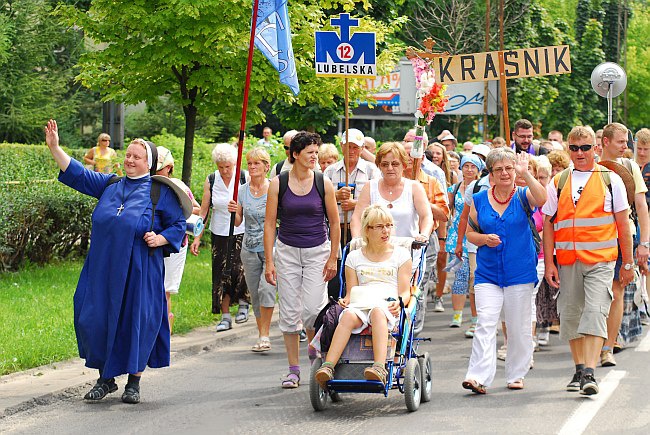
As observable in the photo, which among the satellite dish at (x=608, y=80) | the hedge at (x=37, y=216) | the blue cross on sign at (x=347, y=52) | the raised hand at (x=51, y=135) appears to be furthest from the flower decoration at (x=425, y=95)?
the hedge at (x=37, y=216)

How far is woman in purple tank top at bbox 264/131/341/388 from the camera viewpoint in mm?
9883

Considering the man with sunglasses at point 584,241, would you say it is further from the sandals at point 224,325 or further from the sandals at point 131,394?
the sandals at point 224,325

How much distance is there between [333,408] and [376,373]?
77 cm

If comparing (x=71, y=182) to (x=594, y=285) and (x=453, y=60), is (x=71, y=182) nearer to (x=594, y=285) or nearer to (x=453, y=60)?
(x=594, y=285)

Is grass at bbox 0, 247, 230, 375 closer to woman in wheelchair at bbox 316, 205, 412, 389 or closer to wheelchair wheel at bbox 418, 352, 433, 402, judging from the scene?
woman in wheelchair at bbox 316, 205, 412, 389

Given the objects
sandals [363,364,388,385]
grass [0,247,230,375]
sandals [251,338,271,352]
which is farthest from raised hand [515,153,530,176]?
grass [0,247,230,375]

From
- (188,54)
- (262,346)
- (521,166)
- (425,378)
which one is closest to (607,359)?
(521,166)

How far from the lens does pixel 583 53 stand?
196 feet

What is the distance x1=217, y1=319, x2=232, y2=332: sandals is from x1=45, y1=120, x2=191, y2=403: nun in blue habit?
11.4ft

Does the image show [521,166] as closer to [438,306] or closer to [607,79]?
[438,306]

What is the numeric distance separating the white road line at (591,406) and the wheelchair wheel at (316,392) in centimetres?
171

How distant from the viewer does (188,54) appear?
15.7 m

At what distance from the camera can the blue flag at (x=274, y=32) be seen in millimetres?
12094

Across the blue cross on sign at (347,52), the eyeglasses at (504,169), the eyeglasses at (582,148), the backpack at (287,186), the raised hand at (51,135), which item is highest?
the blue cross on sign at (347,52)
